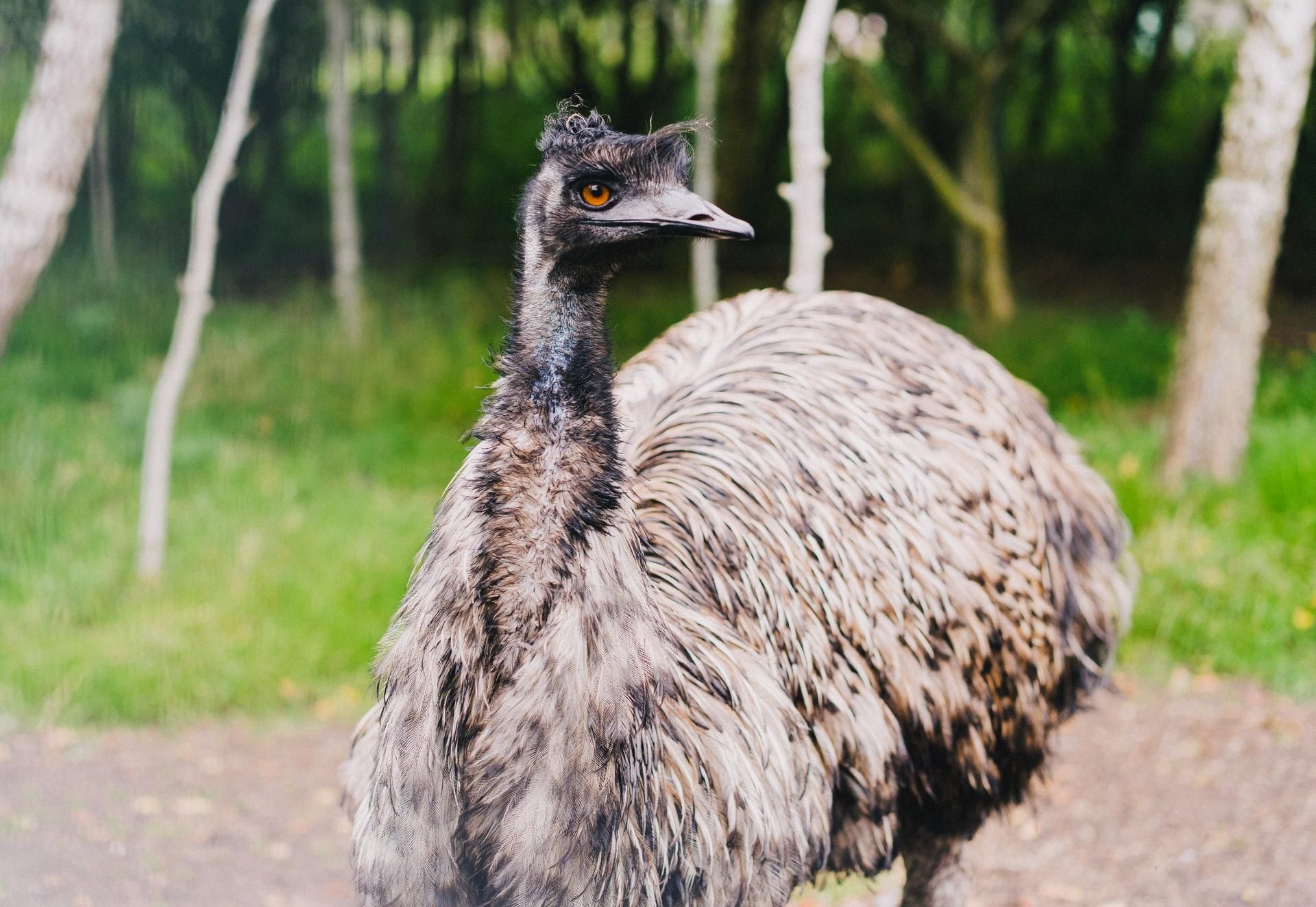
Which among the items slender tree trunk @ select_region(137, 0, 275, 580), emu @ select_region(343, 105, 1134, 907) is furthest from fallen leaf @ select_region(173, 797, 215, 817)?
emu @ select_region(343, 105, 1134, 907)

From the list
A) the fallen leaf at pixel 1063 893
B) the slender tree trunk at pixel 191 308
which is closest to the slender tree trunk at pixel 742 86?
the slender tree trunk at pixel 191 308

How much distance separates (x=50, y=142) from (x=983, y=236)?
6663 mm

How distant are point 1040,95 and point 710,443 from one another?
46.3ft

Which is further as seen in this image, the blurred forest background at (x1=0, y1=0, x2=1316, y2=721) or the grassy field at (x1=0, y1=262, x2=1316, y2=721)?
the blurred forest background at (x1=0, y1=0, x2=1316, y2=721)

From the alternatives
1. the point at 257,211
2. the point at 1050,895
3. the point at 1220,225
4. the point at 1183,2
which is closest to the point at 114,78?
the point at 257,211

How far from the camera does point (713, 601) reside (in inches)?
119

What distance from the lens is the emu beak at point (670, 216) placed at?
8.08 feet

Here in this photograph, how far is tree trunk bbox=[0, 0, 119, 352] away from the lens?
500 centimetres

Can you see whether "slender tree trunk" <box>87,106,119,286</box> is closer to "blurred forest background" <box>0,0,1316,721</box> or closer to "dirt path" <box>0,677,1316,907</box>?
"blurred forest background" <box>0,0,1316,721</box>

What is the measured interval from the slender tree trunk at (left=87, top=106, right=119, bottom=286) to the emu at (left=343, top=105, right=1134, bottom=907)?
632cm

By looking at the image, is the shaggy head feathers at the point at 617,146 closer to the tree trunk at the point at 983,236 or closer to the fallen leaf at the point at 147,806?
the fallen leaf at the point at 147,806

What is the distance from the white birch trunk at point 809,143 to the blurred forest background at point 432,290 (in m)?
1.13

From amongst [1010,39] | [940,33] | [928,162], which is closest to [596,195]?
[928,162]

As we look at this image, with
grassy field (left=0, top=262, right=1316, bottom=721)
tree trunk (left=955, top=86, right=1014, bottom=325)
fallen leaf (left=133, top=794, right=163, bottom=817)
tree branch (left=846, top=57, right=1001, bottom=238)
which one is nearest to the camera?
fallen leaf (left=133, top=794, right=163, bottom=817)
